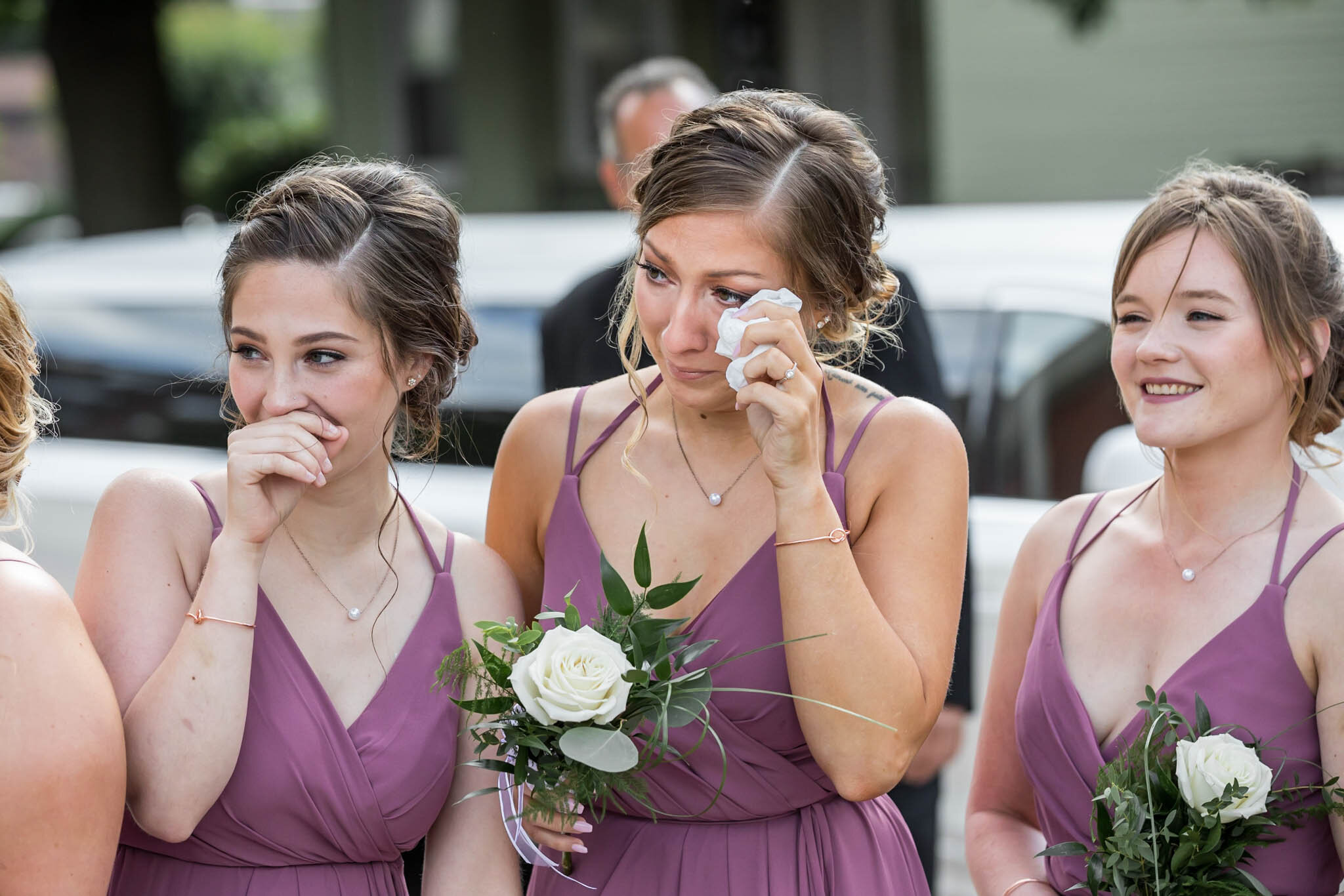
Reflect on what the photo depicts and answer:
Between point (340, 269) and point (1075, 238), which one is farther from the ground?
point (340, 269)

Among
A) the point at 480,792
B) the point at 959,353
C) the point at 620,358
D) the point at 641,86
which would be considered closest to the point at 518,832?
the point at 480,792

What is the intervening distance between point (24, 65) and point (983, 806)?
58863 millimetres

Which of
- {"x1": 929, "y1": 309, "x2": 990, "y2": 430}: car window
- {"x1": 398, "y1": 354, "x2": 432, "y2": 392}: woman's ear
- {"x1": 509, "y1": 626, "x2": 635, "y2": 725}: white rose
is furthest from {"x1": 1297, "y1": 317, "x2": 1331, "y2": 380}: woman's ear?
{"x1": 929, "y1": 309, "x2": 990, "y2": 430}: car window

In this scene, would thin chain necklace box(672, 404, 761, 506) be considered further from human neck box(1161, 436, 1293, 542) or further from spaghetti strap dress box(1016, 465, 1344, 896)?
human neck box(1161, 436, 1293, 542)

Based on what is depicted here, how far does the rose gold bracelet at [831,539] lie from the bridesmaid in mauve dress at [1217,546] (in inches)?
20.1

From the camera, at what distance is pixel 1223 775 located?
2.13 meters

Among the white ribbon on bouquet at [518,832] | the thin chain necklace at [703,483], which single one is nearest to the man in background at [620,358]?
the thin chain necklace at [703,483]

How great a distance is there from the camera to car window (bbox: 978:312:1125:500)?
473 centimetres

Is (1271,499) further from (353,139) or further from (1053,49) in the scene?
(353,139)

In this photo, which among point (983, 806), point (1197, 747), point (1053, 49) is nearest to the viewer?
point (1197, 747)

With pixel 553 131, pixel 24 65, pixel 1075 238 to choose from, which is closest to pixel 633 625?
pixel 1075 238

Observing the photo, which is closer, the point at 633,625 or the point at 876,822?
the point at 633,625

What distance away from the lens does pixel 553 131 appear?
15305 mm

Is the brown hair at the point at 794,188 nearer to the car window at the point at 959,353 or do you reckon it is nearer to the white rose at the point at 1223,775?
Result: the white rose at the point at 1223,775
